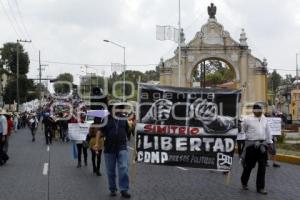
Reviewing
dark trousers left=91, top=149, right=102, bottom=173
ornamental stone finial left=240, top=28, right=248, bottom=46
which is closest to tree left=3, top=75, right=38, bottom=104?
ornamental stone finial left=240, top=28, right=248, bottom=46

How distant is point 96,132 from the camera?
16.0 m

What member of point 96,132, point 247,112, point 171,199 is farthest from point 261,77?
point 171,199

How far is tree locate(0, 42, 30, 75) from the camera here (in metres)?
93.3

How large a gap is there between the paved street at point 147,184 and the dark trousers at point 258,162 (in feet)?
0.76

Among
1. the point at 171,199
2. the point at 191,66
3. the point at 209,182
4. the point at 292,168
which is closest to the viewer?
the point at 171,199

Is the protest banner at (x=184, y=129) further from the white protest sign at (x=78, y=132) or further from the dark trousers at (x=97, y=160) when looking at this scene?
the white protest sign at (x=78, y=132)

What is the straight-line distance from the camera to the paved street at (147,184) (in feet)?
40.1

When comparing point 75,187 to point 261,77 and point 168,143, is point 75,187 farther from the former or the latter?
point 261,77

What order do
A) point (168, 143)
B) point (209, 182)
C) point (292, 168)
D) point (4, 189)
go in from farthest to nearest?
1. point (292, 168)
2. point (209, 182)
3. point (4, 189)
4. point (168, 143)

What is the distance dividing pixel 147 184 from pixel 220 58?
136 ft

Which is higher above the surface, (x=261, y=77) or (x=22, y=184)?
(x=261, y=77)

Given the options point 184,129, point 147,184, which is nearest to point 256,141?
point 184,129

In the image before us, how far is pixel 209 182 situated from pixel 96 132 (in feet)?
10.7

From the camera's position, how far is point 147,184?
1403 centimetres
